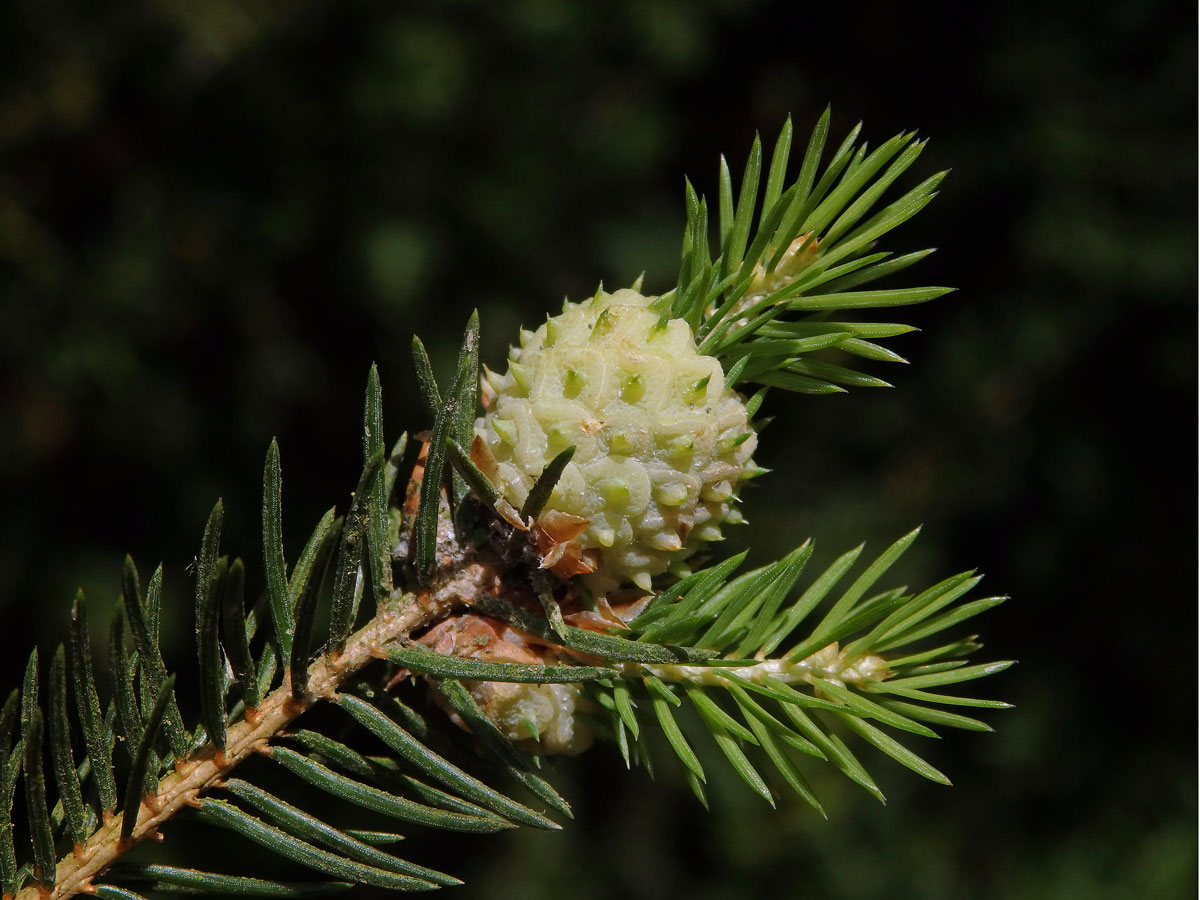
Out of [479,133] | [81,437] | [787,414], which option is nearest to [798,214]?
[479,133]

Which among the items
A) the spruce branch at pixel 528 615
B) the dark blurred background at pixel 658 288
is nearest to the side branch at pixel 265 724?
the spruce branch at pixel 528 615

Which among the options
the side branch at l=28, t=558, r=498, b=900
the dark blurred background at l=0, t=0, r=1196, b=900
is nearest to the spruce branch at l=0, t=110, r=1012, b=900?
the side branch at l=28, t=558, r=498, b=900

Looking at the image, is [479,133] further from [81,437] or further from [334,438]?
[81,437]

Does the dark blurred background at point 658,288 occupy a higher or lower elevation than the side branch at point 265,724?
higher

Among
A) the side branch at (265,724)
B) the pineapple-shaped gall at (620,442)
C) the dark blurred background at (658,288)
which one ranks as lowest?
the side branch at (265,724)

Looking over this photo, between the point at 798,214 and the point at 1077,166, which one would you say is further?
the point at 1077,166

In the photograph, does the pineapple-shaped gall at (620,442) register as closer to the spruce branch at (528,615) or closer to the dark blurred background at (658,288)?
the spruce branch at (528,615)

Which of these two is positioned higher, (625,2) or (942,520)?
(625,2)
